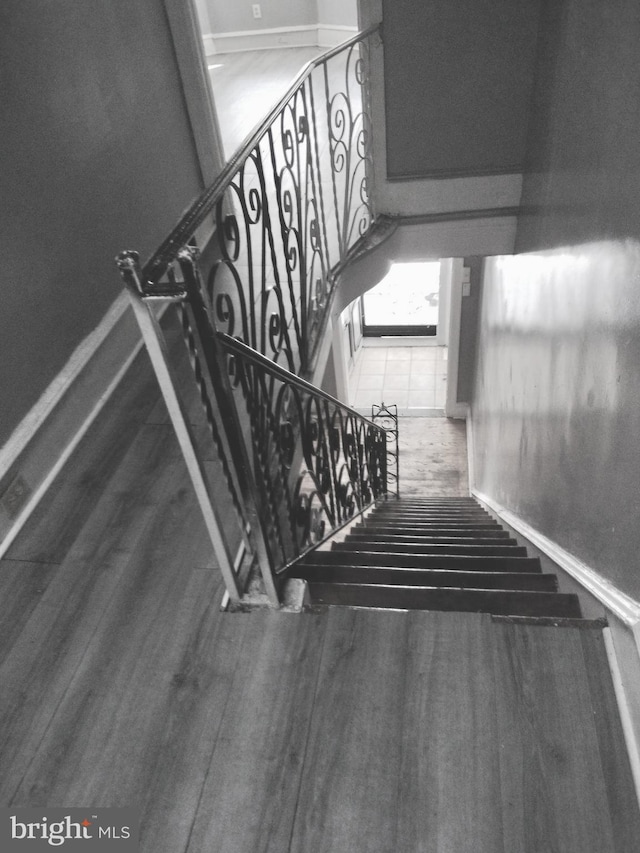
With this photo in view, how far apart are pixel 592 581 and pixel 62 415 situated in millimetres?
1965

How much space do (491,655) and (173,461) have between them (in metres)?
1.34

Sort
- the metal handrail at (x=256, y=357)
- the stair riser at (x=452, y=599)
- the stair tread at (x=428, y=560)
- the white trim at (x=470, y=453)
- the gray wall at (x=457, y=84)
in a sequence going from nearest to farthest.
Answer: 1. the metal handrail at (x=256, y=357)
2. the stair riser at (x=452, y=599)
3. the stair tread at (x=428, y=560)
4. the gray wall at (x=457, y=84)
5. the white trim at (x=470, y=453)

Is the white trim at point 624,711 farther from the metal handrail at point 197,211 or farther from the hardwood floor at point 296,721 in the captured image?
the metal handrail at point 197,211

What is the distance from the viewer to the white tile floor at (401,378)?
7.57m

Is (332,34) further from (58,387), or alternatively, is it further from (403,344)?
(58,387)

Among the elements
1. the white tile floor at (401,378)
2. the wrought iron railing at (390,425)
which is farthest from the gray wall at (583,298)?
the white tile floor at (401,378)

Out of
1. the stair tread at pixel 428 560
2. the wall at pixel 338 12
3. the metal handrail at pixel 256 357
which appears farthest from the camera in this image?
the wall at pixel 338 12

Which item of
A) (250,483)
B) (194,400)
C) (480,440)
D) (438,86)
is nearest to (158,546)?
(250,483)

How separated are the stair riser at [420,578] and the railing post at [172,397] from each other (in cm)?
52

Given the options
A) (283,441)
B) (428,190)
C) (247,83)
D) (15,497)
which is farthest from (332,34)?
(15,497)

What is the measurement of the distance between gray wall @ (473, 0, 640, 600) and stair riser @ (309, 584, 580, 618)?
7.5 inches

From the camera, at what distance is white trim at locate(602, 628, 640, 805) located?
125 centimetres

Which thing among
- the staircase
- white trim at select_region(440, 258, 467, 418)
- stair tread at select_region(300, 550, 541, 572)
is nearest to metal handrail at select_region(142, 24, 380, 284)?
the staircase

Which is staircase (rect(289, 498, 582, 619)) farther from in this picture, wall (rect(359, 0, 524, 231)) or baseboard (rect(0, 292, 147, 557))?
wall (rect(359, 0, 524, 231))
